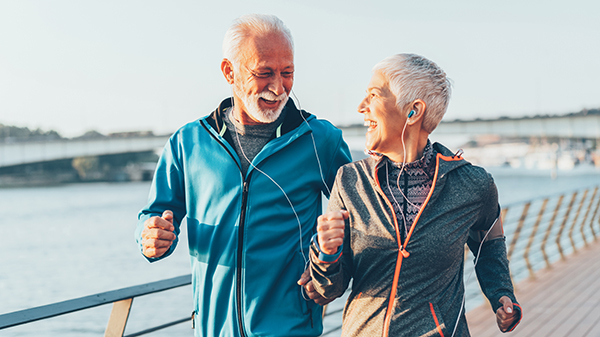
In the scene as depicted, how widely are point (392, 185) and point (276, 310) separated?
0.49 metres

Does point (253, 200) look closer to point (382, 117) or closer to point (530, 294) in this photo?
point (382, 117)

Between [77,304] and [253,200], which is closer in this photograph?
[253,200]

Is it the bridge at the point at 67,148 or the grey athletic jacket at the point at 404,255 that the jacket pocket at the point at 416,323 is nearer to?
the grey athletic jacket at the point at 404,255

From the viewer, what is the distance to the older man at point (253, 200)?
1.67 meters

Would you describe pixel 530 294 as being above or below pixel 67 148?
above

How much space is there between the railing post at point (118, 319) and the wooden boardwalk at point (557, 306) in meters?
2.88

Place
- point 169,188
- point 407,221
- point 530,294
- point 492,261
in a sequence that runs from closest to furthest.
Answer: point 407,221 < point 492,261 < point 169,188 < point 530,294

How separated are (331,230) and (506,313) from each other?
0.57 m

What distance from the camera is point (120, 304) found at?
2.06 m

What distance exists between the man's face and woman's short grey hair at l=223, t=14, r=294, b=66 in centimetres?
2

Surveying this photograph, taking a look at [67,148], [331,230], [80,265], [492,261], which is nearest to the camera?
[331,230]

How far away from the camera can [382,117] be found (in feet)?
5.00

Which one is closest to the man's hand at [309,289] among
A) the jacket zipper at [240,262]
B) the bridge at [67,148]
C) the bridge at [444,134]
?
the jacket zipper at [240,262]

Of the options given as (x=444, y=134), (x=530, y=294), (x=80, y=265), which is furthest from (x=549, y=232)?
(x=444, y=134)
